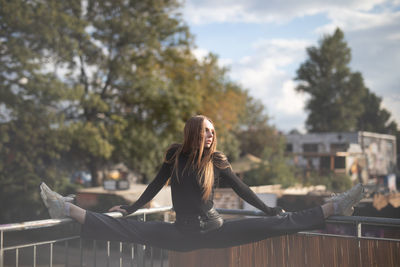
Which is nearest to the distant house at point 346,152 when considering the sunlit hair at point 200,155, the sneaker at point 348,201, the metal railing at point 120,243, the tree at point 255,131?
the tree at point 255,131

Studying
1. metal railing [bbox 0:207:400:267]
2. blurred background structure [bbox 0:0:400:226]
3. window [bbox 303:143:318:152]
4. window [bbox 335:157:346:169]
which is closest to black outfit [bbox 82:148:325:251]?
metal railing [bbox 0:207:400:267]

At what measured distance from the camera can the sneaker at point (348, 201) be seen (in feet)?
11.2

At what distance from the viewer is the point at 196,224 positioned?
11.3 ft

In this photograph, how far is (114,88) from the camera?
78.4 feet

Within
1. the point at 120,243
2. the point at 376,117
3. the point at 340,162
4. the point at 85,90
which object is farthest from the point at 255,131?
the point at 120,243

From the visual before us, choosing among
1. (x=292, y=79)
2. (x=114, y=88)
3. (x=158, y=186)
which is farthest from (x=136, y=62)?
(x=292, y=79)

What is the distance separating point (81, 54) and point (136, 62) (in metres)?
3.12

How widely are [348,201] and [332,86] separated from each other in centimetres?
5921

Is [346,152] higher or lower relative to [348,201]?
higher

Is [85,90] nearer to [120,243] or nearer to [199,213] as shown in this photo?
[120,243]

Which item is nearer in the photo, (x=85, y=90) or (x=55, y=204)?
(x=55, y=204)

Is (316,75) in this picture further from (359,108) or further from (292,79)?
(359,108)

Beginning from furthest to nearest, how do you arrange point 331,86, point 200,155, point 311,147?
point 331,86 → point 311,147 → point 200,155

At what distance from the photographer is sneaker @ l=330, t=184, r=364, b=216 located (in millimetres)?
3426
